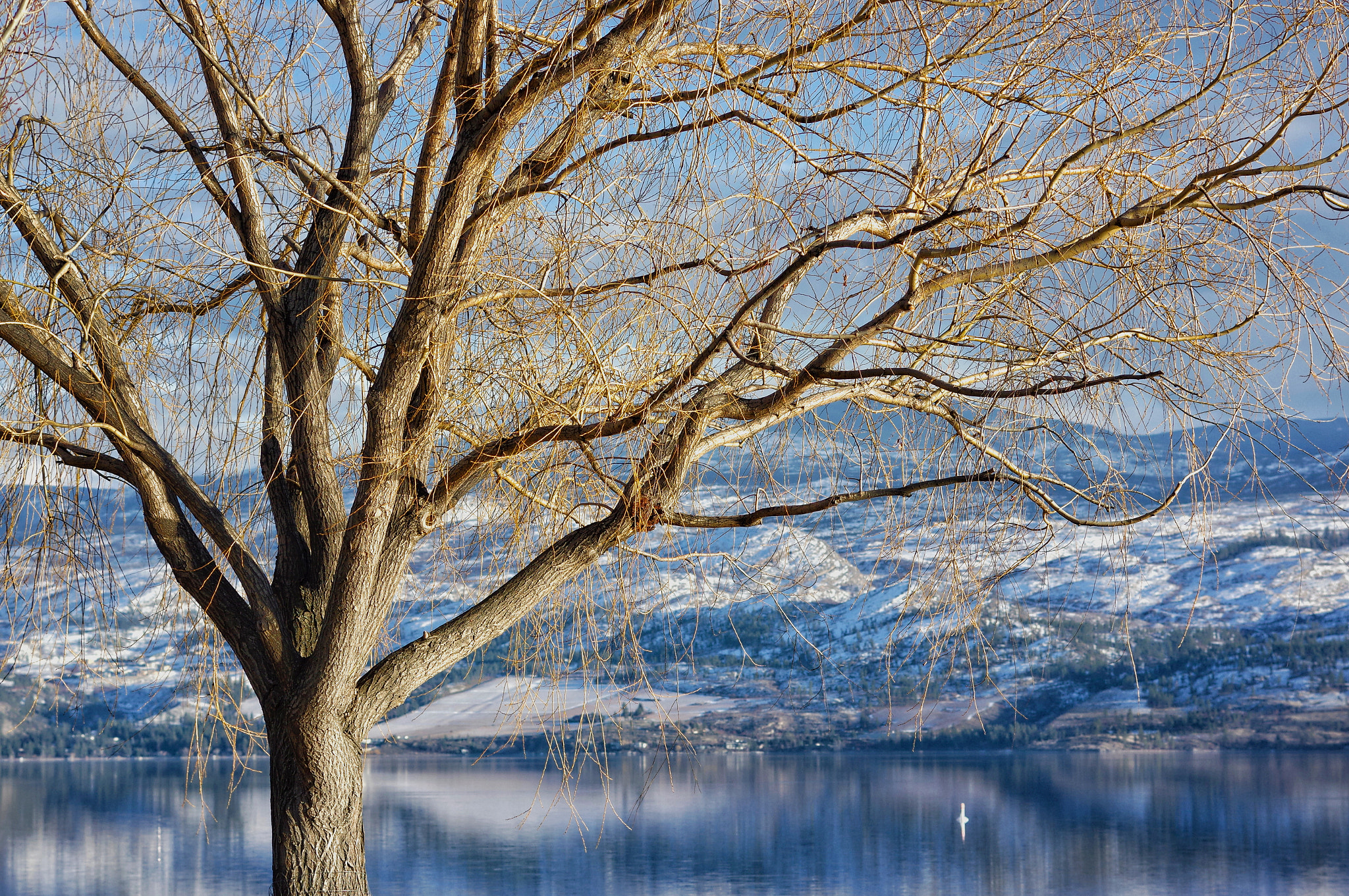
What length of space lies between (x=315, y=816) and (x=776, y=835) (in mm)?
66131

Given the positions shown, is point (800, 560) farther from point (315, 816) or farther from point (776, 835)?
point (776, 835)

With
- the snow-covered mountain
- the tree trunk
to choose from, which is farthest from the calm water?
the tree trunk

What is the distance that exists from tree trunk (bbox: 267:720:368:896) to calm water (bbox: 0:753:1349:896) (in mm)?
32583

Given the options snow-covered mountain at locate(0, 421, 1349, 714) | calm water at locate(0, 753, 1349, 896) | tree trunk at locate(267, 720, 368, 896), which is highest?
snow-covered mountain at locate(0, 421, 1349, 714)

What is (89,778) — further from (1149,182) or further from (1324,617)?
(1149,182)

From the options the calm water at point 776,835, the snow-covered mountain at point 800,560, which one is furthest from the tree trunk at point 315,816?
the calm water at point 776,835

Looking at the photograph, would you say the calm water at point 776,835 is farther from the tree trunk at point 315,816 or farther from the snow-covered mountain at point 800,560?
the tree trunk at point 315,816

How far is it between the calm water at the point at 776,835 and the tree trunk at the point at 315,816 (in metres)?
32.6

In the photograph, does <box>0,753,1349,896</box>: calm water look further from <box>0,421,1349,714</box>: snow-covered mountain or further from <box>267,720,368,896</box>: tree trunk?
<box>267,720,368,896</box>: tree trunk

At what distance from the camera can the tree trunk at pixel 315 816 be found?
3029 millimetres

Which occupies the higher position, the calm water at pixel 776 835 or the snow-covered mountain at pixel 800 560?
the snow-covered mountain at pixel 800 560

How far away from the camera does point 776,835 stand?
65.2 m

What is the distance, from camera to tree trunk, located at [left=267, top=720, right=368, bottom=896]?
9.94ft

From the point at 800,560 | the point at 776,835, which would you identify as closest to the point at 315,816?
the point at 800,560
